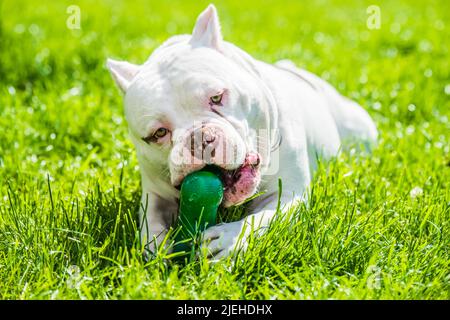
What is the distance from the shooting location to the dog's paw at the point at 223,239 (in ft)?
9.59

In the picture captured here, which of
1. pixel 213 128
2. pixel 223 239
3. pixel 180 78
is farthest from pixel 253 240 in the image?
pixel 180 78

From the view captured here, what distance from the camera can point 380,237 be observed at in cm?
309

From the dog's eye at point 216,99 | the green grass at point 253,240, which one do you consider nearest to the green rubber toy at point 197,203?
the green grass at point 253,240

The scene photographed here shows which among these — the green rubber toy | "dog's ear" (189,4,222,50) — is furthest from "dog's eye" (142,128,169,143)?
"dog's ear" (189,4,222,50)

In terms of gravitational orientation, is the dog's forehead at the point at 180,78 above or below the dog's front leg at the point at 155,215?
above

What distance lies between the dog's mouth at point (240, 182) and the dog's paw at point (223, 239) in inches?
4.6

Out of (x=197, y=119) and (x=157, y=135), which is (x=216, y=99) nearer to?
(x=197, y=119)

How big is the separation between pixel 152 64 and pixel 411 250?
1.42 meters

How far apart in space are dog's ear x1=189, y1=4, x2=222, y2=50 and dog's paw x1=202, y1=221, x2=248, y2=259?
2.91 ft

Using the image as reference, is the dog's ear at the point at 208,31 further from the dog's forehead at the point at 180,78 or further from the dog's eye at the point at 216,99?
the dog's eye at the point at 216,99

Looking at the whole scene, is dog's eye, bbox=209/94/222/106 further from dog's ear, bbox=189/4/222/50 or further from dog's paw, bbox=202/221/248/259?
dog's paw, bbox=202/221/248/259

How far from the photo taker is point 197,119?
10.1ft

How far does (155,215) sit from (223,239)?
496 mm
